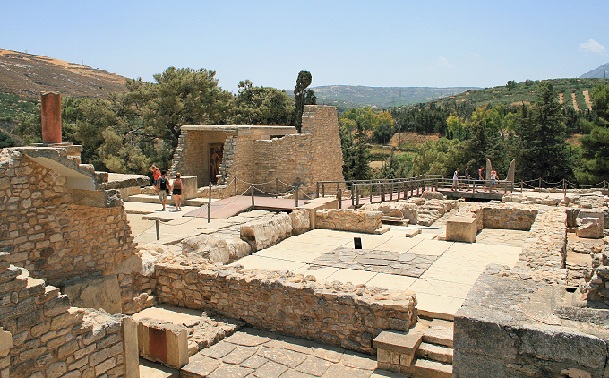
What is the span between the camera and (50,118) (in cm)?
768

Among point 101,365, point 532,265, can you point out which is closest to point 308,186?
point 532,265

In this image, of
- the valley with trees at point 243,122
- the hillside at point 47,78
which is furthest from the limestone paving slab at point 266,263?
the hillside at point 47,78

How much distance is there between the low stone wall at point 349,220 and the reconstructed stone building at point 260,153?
5.03 meters

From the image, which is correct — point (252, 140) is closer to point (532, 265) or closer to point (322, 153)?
point (322, 153)

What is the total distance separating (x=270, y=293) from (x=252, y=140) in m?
12.1

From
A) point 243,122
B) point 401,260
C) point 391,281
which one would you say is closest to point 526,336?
point 391,281

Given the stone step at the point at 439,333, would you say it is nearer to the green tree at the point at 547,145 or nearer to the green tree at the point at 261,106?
the green tree at the point at 261,106

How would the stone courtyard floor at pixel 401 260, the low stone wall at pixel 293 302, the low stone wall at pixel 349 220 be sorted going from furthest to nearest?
the low stone wall at pixel 349 220 → the stone courtyard floor at pixel 401 260 → the low stone wall at pixel 293 302

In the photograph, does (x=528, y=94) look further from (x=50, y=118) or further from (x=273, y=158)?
→ (x=50, y=118)

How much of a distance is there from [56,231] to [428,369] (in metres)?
5.59

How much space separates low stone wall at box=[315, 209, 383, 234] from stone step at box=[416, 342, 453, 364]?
22.4ft

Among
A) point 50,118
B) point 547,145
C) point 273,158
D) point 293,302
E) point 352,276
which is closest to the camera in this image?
point 293,302

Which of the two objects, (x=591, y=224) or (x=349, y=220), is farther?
(x=591, y=224)

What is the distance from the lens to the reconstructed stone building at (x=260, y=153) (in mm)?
18562
